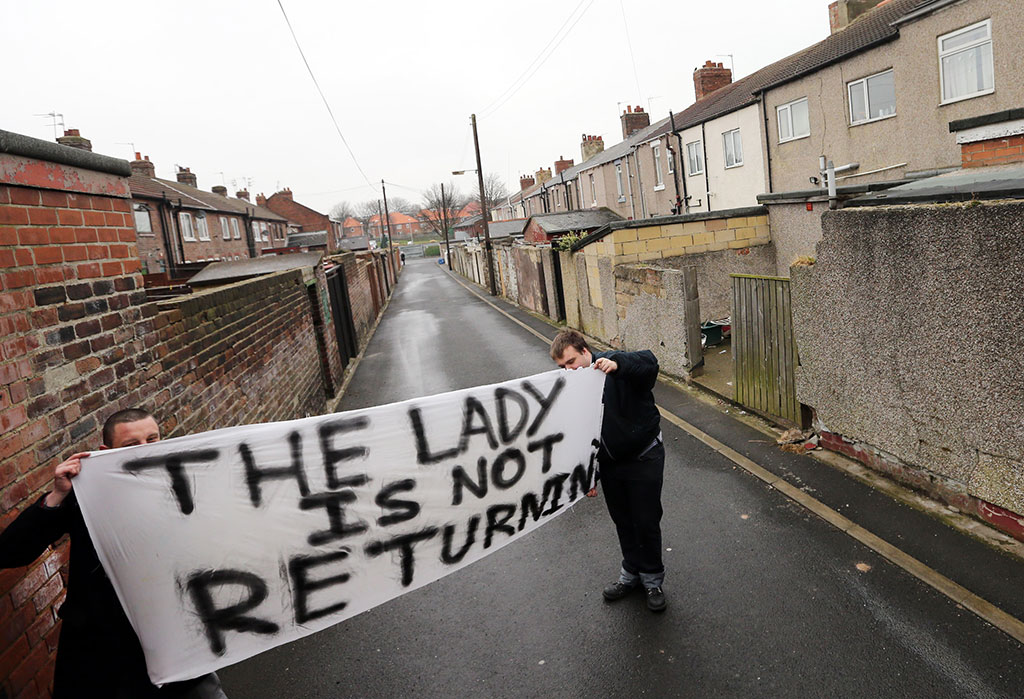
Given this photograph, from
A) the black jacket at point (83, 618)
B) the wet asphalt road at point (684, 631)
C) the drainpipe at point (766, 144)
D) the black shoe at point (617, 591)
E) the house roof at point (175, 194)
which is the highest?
the house roof at point (175, 194)

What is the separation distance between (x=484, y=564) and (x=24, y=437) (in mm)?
3285

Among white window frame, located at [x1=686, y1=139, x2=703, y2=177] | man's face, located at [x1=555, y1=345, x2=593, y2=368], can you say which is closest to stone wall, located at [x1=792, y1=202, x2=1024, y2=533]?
man's face, located at [x1=555, y1=345, x2=593, y2=368]

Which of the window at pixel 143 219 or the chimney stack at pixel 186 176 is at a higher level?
the chimney stack at pixel 186 176

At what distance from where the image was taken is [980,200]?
4570 millimetres

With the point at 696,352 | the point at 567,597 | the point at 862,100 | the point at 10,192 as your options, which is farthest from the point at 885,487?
the point at 862,100

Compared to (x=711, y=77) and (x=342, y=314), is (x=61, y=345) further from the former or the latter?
(x=711, y=77)

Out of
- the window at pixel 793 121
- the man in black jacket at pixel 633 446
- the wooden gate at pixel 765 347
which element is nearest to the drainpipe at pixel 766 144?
the window at pixel 793 121

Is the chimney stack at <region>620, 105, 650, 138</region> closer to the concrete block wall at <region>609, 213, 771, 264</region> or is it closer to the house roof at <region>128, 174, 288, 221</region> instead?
the house roof at <region>128, 174, 288, 221</region>

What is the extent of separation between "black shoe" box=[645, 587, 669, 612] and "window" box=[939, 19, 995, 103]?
51.7 ft

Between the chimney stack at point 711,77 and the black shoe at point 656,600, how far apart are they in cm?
3117

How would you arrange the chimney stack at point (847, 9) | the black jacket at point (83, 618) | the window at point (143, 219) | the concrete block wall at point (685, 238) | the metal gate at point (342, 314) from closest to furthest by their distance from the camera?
the black jacket at point (83, 618) < the concrete block wall at point (685, 238) < the metal gate at point (342, 314) < the chimney stack at point (847, 9) < the window at point (143, 219)

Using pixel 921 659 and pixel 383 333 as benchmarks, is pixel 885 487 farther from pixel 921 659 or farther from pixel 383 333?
pixel 383 333

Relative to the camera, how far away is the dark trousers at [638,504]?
395cm

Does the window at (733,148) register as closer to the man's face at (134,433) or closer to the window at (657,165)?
the window at (657,165)
